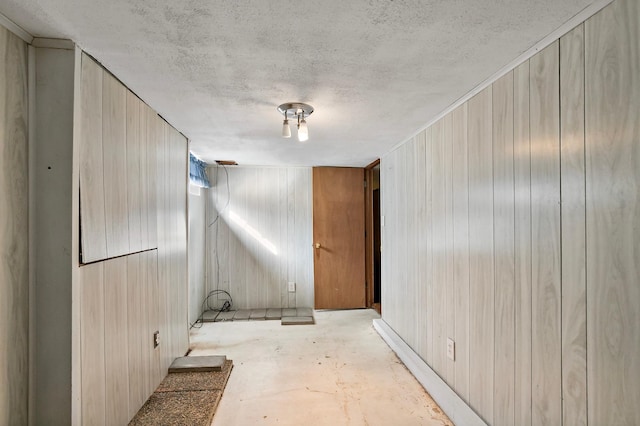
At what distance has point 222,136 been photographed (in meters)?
3.07

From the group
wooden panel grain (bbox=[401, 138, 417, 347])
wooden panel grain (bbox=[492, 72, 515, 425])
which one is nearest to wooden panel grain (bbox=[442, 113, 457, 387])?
wooden panel grain (bbox=[492, 72, 515, 425])

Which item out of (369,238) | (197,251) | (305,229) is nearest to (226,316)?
(197,251)

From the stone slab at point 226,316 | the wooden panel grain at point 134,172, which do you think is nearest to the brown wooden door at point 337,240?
the stone slab at point 226,316

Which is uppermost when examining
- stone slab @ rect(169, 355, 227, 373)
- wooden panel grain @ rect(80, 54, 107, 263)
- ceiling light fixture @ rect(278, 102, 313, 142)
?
ceiling light fixture @ rect(278, 102, 313, 142)

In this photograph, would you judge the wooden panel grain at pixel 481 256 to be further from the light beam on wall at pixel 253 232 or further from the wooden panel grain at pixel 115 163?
the light beam on wall at pixel 253 232

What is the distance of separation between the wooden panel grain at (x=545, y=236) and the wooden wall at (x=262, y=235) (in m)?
3.60

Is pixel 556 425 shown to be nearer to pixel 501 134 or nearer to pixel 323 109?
pixel 501 134

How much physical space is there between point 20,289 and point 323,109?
1851 mm

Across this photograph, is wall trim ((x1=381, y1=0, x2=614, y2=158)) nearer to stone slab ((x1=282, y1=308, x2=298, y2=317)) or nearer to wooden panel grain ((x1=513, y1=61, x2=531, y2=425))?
wooden panel grain ((x1=513, y1=61, x2=531, y2=425))

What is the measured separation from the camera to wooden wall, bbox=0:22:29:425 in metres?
1.26

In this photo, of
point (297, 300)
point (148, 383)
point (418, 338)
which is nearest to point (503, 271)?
point (418, 338)

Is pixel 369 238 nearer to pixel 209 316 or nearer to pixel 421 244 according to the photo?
pixel 421 244

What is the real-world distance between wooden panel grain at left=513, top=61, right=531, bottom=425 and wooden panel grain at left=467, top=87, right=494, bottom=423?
21cm

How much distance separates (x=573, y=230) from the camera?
1.28 metres
